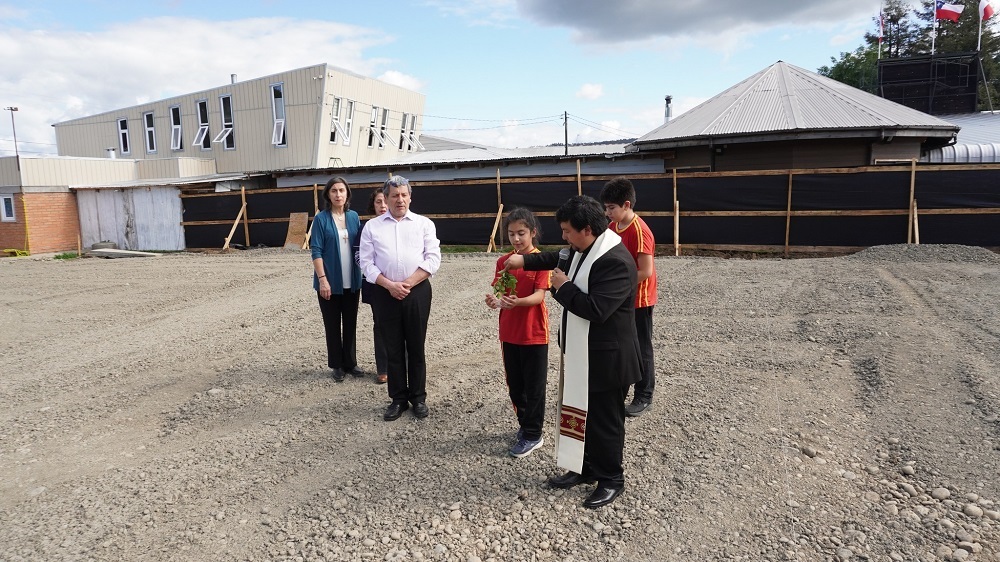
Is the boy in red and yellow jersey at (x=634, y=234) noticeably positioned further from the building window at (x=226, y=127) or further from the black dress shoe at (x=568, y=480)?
the building window at (x=226, y=127)

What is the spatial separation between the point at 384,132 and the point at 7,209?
13420mm

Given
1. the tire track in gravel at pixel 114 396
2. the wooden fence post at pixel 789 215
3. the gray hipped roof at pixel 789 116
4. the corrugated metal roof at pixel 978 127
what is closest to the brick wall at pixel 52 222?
the tire track in gravel at pixel 114 396

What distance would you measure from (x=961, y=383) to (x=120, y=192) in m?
22.6

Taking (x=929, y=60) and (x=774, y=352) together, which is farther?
(x=929, y=60)

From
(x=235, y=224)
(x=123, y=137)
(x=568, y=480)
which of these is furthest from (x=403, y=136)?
(x=568, y=480)

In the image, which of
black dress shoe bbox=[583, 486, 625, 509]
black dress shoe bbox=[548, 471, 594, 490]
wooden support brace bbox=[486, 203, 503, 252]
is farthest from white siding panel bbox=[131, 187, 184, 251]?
black dress shoe bbox=[583, 486, 625, 509]

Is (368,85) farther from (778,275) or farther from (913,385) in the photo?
(913,385)

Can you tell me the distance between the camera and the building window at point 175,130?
2555 cm

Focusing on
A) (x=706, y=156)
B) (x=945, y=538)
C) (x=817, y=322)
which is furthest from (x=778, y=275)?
(x=945, y=538)

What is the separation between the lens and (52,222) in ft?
68.1

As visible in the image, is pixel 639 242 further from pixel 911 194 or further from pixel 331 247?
pixel 911 194

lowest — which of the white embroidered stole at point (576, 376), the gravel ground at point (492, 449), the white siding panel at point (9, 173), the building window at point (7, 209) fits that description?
the gravel ground at point (492, 449)

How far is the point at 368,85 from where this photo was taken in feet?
82.3

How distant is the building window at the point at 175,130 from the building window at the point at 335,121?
6.97 meters
